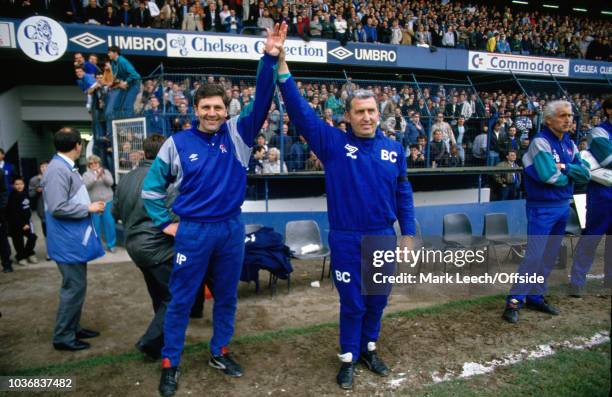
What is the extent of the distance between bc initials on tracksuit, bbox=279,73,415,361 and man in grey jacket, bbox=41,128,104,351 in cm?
210

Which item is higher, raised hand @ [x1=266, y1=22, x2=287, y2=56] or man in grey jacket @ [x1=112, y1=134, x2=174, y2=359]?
raised hand @ [x1=266, y1=22, x2=287, y2=56]

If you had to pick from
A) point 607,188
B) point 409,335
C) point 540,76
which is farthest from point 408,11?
point 409,335

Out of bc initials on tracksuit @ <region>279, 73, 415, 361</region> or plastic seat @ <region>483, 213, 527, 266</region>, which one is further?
plastic seat @ <region>483, 213, 527, 266</region>

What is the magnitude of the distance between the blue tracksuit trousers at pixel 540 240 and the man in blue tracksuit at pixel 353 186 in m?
1.84

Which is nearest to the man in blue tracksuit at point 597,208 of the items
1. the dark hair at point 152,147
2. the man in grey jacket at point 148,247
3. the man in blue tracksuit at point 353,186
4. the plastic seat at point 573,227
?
the plastic seat at point 573,227

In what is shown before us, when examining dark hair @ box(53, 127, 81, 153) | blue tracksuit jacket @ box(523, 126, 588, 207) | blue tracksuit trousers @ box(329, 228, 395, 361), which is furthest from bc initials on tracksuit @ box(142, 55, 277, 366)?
blue tracksuit jacket @ box(523, 126, 588, 207)

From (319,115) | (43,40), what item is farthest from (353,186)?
(43,40)

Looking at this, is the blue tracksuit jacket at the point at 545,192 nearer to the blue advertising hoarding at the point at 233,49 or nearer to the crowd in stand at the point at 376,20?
the blue advertising hoarding at the point at 233,49

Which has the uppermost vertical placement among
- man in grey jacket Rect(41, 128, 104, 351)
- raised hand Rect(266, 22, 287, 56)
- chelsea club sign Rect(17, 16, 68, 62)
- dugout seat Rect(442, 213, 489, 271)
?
chelsea club sign Rect(17, 16, 68, 62)

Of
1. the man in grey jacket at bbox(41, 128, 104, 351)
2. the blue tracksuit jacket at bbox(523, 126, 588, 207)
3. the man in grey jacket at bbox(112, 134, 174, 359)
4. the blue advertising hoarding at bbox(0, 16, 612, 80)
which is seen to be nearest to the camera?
the man in grey jacket at bbox(112, 134, 174, 359)

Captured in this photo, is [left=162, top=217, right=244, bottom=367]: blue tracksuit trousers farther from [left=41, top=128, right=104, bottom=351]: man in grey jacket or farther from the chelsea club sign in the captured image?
the chelsea club sign

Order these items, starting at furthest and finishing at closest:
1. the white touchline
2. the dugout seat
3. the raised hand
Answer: the dugout seat < the white touchline < the raised hand

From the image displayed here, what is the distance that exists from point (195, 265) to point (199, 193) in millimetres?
536

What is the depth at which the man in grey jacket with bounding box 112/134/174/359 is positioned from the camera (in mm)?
3533
